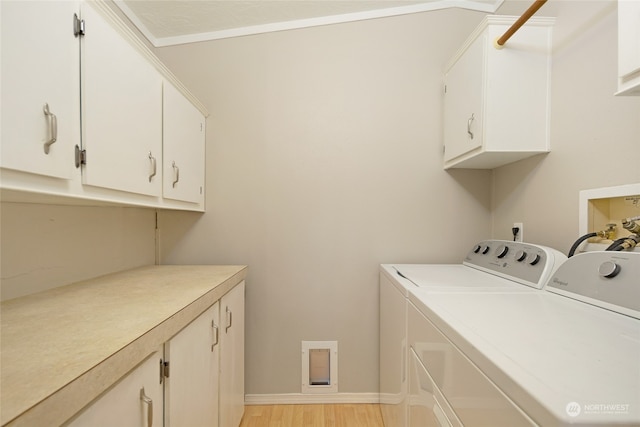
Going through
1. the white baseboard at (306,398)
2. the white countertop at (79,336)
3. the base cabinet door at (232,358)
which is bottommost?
the white baseboard at (306,398)

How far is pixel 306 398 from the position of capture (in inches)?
77.3

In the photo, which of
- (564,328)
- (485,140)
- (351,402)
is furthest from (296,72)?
(351,402)

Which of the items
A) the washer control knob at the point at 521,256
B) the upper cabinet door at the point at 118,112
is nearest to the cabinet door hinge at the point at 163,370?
the upper cabinet door at the point at 118,112

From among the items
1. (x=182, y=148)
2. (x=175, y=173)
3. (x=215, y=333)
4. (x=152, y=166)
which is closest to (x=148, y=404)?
(x=215, y=333)

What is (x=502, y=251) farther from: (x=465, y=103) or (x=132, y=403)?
(x=132, y=403)

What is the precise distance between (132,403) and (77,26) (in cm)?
113

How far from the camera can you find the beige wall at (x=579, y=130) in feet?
3.59

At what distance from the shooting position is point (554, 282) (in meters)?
1.08

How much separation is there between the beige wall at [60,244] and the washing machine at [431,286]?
146cm

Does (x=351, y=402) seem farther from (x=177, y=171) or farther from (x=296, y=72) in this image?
(x=296, y=72)

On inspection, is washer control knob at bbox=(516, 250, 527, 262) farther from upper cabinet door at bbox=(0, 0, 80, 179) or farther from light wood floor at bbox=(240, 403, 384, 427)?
upper cabinet door at bbox=(0, 0, 80, 179)

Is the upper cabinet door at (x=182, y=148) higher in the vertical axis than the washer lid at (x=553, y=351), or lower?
higher

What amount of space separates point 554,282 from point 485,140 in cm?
72

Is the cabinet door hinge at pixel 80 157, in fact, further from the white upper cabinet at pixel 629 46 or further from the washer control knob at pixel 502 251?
the washer control knob at pixel 502 251
